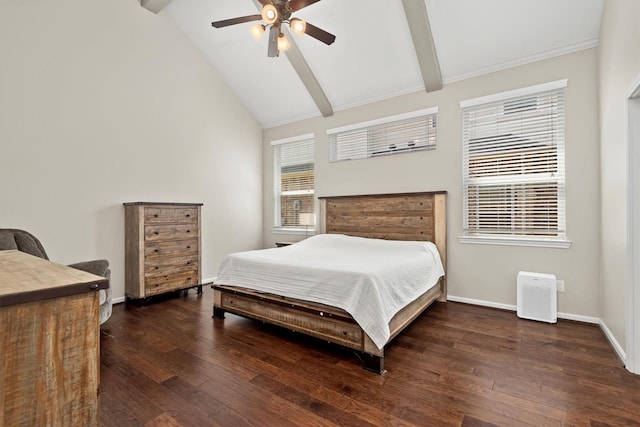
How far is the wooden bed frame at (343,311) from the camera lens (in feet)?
7.59

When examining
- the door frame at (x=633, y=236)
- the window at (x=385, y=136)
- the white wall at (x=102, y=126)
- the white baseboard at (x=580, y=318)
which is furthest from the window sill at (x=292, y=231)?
the door frame at (x=633, y=236)

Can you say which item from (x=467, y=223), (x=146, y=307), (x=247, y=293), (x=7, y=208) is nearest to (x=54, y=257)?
(x=7, y=208)

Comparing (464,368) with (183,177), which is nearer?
(464,368)

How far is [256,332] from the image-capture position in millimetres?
2846

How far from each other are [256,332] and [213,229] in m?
2.53

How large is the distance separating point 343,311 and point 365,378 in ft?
1.52

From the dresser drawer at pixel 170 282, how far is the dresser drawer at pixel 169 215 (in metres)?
0.69

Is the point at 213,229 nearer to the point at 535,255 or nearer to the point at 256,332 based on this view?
the point at 256,332

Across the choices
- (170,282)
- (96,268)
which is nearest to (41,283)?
(96,268)

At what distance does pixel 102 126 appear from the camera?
3.68 meters

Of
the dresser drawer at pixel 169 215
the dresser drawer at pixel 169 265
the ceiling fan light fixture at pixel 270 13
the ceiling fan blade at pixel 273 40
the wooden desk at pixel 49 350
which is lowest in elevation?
the dresser drawer at pixel 169 265

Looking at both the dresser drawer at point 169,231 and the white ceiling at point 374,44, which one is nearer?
the white ceiling at point 374,44

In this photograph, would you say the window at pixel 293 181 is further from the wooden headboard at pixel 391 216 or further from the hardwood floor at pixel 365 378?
the hardwood floor at pixel 365 378

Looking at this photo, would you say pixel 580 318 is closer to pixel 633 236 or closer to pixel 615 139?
pixel 633 236
